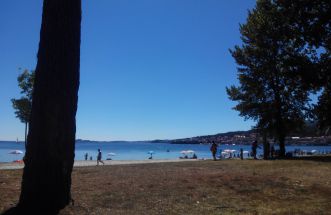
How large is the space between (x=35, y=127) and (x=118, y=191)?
3953 mm

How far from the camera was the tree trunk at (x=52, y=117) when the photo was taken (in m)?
9.46

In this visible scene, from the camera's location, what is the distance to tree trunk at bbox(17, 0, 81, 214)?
31.0 feet

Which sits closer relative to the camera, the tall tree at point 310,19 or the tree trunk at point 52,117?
the tree trunk at point 52,117

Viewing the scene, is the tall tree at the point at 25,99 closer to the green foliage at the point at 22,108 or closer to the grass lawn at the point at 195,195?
the green foliage at the point at 22,108

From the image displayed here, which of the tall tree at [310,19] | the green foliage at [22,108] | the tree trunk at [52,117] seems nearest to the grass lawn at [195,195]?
the tree trunk at [52,117]

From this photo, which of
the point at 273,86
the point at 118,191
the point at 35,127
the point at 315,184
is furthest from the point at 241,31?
the point at 35,127

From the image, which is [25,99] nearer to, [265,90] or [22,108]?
[22,108]

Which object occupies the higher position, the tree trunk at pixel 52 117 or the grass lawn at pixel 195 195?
the tree trunk at pixel 52 117

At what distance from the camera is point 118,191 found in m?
12.6

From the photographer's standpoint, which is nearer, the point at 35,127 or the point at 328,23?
the point at 35,127

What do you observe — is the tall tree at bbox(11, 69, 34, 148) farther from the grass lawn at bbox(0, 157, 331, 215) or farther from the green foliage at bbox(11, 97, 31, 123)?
the grass lawn at bbox(0, 157, 331, 215)

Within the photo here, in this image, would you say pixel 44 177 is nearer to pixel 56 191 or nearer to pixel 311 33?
pixel 56 191

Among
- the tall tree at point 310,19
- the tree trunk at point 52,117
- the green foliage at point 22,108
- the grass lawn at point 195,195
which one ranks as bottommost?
the grass lawn at point 195,195

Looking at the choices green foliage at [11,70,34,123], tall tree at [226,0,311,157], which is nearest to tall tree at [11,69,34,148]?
green foliage at [11,70,34,123]
